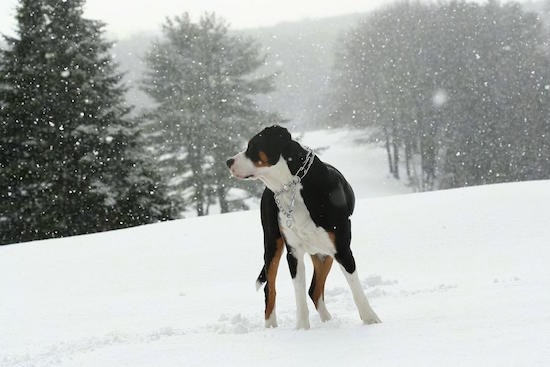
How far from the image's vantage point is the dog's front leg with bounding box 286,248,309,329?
433 centimetres

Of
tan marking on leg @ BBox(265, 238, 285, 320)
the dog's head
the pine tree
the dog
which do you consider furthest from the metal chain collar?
the pine tree

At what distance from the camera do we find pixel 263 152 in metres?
4.14

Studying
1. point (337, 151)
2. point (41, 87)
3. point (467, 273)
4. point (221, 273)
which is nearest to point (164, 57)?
point (41, 87)

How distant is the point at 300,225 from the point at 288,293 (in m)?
2.77

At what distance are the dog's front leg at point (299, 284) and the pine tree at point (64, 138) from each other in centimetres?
1543

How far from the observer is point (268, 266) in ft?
15.1

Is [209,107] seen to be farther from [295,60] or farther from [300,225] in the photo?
[295,60]

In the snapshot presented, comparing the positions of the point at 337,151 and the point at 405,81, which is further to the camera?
the point at 337,151

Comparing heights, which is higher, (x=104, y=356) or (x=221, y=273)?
(x=104, y=356)

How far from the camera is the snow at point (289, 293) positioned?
3.20 metres

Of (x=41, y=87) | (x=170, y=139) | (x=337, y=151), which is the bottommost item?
(x=337, y=151)

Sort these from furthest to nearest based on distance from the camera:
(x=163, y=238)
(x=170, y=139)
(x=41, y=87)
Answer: (x=170, y=139) → (x=41, y=87) → (x=163, y=238)

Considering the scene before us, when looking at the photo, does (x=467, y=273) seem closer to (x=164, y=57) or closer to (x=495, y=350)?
(x=495, y=350)

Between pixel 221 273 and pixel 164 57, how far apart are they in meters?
24.5
